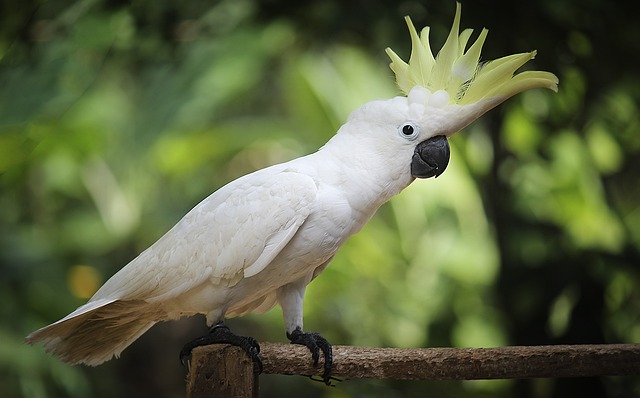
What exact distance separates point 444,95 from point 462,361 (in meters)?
Answer: 0.51

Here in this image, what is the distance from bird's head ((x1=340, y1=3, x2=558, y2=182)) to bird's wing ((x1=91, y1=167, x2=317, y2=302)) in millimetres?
208

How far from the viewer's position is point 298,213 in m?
1.31

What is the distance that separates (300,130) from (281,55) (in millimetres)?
391

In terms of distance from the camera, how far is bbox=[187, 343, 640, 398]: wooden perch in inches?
51.2

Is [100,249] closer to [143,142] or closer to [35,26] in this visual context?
[143,142]

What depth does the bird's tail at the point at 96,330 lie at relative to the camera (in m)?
1.36

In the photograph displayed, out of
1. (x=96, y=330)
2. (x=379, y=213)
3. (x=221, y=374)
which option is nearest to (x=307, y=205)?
(x=221, y=374)

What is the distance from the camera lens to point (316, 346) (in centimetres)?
137

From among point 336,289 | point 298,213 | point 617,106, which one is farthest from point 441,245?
point 298,213

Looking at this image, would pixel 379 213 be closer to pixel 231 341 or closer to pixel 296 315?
pixel 296 315

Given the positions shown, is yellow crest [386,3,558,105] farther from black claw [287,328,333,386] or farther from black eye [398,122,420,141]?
black claw [287,328,333,386]

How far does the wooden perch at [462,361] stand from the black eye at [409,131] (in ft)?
1.36

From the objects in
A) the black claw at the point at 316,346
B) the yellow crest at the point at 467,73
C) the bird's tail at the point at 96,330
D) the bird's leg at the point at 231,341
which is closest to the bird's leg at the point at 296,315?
the black claw at the point at 316,346

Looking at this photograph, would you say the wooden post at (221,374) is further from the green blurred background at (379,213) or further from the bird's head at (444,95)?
the green blurred background at (379,213)
